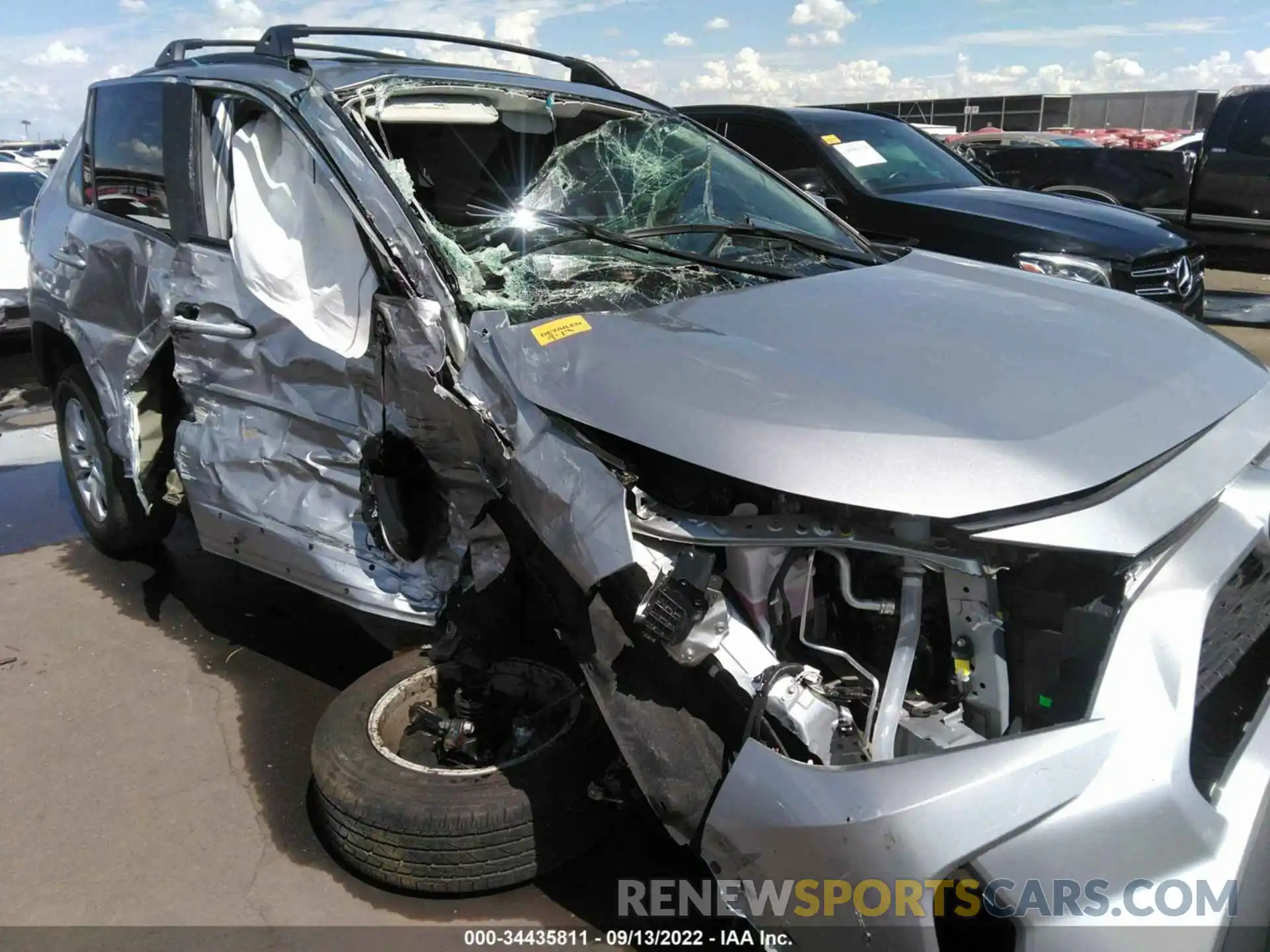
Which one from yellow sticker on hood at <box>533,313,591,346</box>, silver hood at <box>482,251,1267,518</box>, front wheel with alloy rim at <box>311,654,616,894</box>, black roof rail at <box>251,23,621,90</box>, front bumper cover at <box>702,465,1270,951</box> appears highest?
Result: black roof rail at <box>251,23,621,90</box>

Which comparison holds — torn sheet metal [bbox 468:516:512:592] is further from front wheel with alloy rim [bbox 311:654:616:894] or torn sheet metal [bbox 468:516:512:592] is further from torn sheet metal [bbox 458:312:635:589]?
front wheel with alloy rim [bbox 311:654:616:894]

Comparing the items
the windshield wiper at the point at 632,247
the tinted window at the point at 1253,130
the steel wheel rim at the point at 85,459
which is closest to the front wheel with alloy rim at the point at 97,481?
the steel wheel rim at the point at 85,459

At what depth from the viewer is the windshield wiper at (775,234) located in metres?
3.07

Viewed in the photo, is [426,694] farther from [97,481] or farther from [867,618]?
[97,481]

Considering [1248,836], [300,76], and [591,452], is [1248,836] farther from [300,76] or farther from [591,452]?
[300,76]

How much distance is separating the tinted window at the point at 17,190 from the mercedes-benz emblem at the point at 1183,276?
917 cm

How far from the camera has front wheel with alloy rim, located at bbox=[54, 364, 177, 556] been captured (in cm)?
423

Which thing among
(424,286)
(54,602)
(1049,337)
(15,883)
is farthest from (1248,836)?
(54,602)

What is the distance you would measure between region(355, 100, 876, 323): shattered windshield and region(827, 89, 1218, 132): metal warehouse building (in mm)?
25482

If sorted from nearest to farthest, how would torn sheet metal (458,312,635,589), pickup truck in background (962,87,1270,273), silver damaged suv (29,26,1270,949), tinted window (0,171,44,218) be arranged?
silver damaged suv (29,26,1270,949)
torn sheet metal (458,312,635,589)
tinted window (0,171,44,218)
pickup truck in background (962,87,1270,273)

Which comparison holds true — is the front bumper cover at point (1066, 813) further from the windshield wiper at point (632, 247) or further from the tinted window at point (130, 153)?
the tinted window at point (130, 153)

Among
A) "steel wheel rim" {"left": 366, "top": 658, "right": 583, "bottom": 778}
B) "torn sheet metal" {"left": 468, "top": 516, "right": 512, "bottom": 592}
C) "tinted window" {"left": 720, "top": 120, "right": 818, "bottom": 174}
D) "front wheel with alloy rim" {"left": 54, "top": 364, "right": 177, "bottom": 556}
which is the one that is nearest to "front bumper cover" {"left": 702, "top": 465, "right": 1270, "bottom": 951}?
"torn sheet metal" {"left": 468, "top": 516, "right": 512, "bottom": 592}

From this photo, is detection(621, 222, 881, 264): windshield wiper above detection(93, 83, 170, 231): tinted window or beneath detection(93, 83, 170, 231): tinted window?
beneath

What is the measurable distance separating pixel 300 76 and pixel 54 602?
2579 mm
